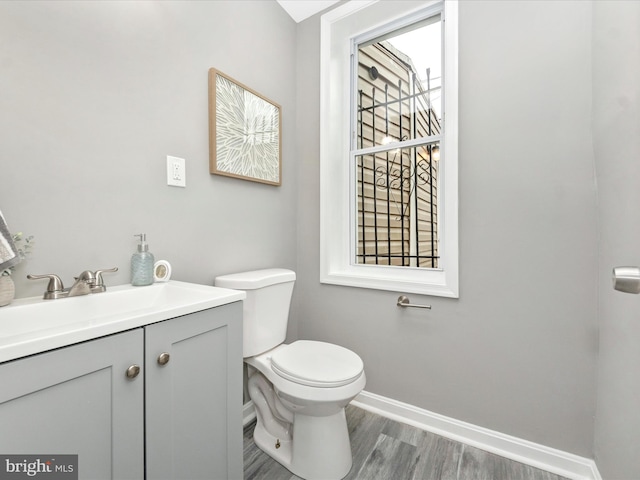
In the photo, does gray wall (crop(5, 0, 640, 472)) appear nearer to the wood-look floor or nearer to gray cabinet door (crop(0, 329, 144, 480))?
the wood-look floor

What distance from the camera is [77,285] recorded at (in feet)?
3.10

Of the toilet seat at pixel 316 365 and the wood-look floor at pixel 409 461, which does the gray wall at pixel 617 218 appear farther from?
the toilet seat at pixel 316 365

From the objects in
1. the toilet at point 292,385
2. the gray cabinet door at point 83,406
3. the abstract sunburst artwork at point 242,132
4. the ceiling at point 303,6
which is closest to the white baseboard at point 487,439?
the toilet at point 292,385

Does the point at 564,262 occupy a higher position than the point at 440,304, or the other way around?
the point at 564,262

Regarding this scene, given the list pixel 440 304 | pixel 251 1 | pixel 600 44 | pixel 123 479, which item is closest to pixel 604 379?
pixel 440 304

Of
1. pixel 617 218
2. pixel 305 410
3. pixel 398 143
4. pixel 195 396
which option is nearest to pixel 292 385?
pixel 305 410

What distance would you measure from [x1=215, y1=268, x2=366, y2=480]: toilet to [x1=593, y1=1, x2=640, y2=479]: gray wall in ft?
2.84

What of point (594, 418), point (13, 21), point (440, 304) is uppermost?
point (13, 21)

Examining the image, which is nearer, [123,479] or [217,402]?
[123,479]

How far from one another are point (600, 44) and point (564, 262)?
86 cm

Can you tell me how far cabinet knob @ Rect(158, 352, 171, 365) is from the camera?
776 millimetres

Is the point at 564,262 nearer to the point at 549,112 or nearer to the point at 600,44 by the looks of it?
the point at 549,112

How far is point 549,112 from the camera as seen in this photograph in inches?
50.6

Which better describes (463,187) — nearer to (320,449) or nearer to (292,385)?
(292,385)
